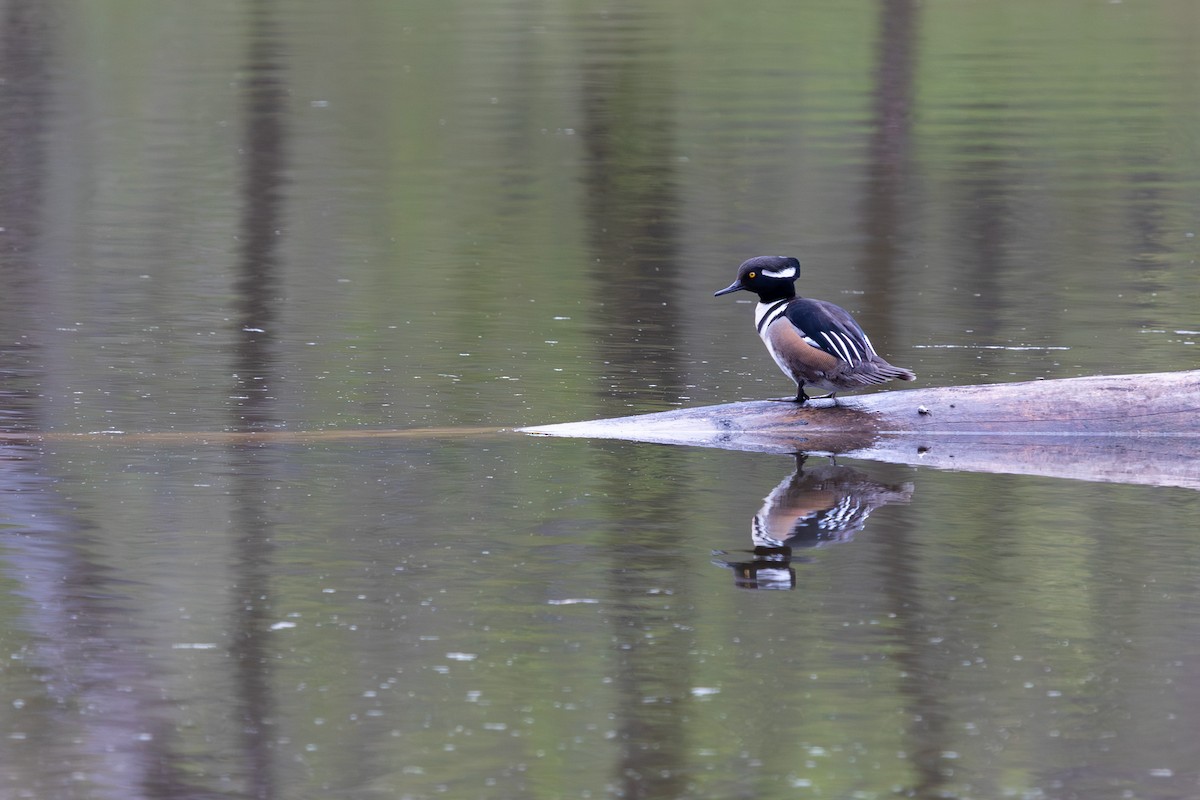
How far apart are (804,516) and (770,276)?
1481mm

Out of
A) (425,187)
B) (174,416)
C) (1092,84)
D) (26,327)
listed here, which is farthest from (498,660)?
(1092,84)

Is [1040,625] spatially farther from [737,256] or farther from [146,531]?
[737,256]

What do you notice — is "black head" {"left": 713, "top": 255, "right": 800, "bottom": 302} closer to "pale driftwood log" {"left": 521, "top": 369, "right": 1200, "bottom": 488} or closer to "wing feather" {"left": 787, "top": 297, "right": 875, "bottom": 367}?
"wing feather" {"left": 787, "top": 297, "right": 875, "bottom": 367}

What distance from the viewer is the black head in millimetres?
9336

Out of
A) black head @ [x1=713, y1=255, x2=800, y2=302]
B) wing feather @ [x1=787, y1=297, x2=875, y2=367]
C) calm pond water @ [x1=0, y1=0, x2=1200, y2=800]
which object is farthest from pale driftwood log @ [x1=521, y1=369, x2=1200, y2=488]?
black head @ [x1=713, y1=255, x2=800, y2=302]

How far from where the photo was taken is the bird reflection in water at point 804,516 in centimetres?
746

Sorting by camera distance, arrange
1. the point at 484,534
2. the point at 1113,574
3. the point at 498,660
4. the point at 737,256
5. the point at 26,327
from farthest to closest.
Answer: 1. the point at 737,256
2. the point at 26,327
3. the point at 484,534
4. the point at 1113,574
5. the point at 498,660

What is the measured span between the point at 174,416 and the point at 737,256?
677 cm

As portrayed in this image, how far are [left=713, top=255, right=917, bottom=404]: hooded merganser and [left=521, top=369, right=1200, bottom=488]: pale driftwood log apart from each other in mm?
197

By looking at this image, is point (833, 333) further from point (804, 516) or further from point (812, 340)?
point (804, 516)

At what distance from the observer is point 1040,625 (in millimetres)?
6789

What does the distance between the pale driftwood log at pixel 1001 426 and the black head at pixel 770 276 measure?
1.61 feet

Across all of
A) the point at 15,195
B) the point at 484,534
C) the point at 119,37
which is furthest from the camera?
the point at 119,37

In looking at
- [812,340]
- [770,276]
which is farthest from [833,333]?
[770,276]
